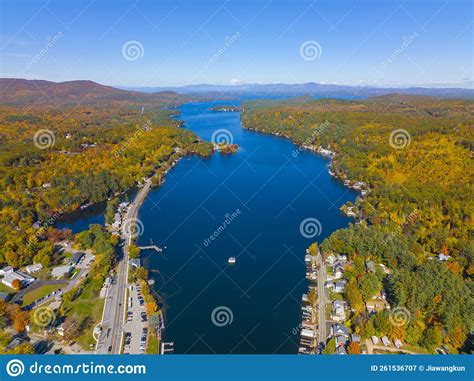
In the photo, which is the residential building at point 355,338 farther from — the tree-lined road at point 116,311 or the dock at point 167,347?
→ the tree-lined road at point 116,311

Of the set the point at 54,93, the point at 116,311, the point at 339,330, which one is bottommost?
the point at 339,330

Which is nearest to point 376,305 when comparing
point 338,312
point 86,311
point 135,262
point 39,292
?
point 338,312

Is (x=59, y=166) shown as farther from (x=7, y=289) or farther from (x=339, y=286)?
(x=339, y=286)

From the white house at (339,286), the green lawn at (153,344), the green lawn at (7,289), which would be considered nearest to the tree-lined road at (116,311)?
the green lawn at (153,344)

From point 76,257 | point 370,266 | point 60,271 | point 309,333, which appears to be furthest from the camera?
point 76,257

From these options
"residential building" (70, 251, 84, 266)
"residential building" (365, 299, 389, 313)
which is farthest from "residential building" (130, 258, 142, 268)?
"residential building" (365, 299, 389, 313)

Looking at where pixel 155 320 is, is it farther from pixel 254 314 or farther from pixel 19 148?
pixel 19 148
